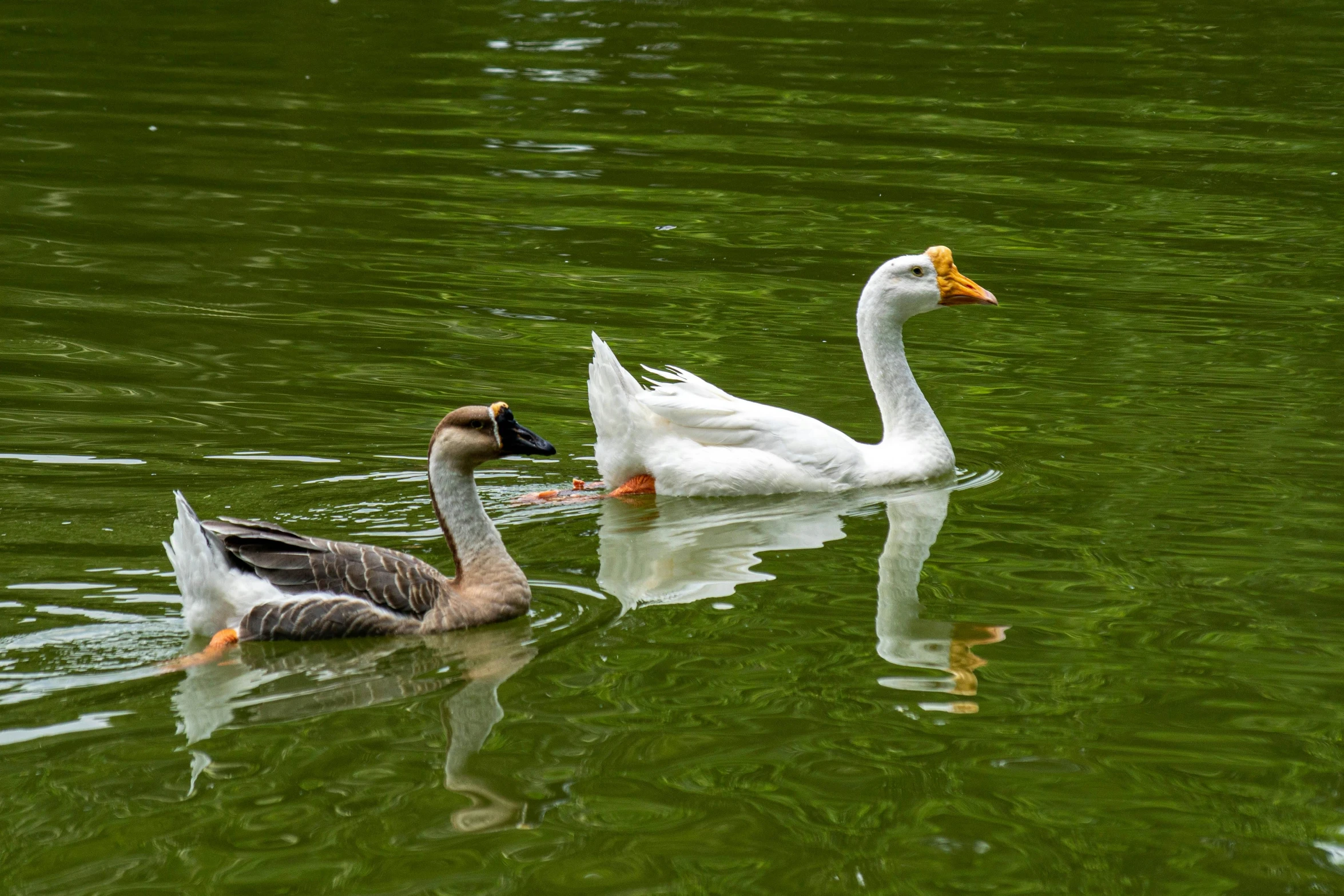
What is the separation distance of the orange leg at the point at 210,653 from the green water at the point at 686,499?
0.08m

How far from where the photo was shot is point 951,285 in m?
11.4

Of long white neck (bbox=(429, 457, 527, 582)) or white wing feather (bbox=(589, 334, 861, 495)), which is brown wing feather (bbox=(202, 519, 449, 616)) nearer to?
long white neck (bbox=(429, 457, 527, 582))

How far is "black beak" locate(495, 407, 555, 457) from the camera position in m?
8.06

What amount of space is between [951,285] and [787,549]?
2.79m

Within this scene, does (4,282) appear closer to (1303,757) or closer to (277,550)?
(277,550)

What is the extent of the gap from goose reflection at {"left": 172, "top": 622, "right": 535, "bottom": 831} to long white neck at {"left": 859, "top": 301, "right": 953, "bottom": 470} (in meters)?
3.64

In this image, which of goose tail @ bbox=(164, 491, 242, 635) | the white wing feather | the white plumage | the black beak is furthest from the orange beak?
goose tail @ bbox=(164, 491, 242, 635)

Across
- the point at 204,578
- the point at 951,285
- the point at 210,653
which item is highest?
the point at 951,285

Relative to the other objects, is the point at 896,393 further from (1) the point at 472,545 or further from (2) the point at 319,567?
(2) the point at 319,567

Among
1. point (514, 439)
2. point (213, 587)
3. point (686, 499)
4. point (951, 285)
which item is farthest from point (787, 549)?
point (213, 587)

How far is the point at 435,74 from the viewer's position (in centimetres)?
2295

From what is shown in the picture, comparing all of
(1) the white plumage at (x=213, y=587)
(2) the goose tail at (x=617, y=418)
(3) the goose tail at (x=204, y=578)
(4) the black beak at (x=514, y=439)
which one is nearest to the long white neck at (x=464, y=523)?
(4) the black beak at (x=514, y=439)

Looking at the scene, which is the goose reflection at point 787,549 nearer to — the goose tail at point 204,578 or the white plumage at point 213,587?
the white plumage at point 213,587

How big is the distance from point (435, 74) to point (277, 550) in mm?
16138
